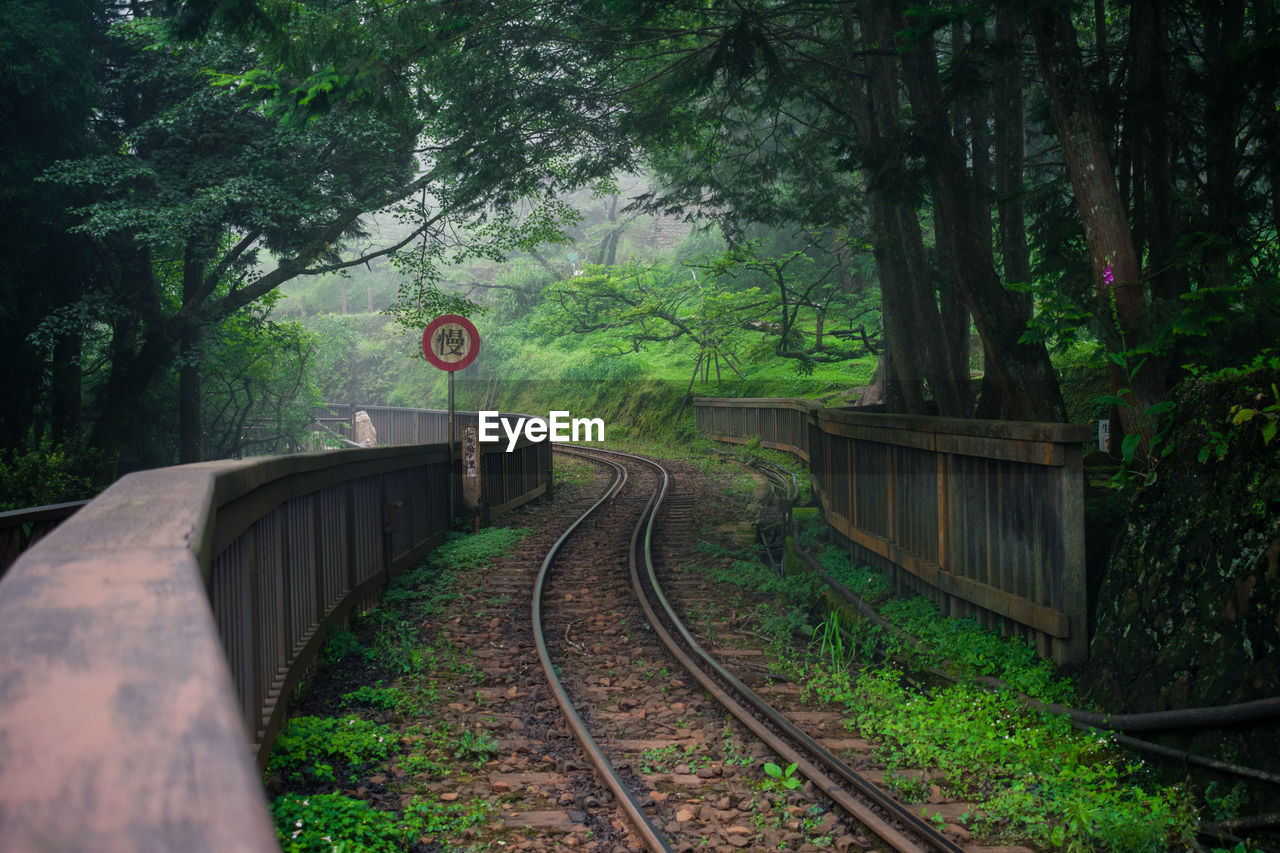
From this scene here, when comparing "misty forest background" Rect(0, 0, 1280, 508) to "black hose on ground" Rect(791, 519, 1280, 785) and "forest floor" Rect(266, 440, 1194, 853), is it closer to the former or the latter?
"black hose on ground" Rect(791, 519, 1280, 785)

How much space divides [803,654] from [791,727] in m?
2.11

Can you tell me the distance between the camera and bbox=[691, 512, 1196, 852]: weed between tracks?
440cm

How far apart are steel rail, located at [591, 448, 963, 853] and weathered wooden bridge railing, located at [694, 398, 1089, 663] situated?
80.7 inches

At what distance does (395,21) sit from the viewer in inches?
421

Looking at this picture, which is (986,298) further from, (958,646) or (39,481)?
(39,481)

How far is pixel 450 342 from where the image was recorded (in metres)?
12.8

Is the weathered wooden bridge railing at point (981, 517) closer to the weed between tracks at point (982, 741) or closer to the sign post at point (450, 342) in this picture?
the weed between tracks at point (982, 741)

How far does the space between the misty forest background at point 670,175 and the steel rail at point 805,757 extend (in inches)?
108

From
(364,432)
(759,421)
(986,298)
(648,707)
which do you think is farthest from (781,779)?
(364,432)

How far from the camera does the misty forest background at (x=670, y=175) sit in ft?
25.0

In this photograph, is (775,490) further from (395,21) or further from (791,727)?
(791,727)

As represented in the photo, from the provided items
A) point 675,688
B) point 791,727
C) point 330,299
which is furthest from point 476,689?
point 330,299

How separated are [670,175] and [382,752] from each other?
1614 centimetres

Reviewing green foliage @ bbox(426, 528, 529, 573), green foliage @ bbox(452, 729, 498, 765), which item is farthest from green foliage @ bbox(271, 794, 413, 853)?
green foliage @ bbox(426, 528, 529, 573)
